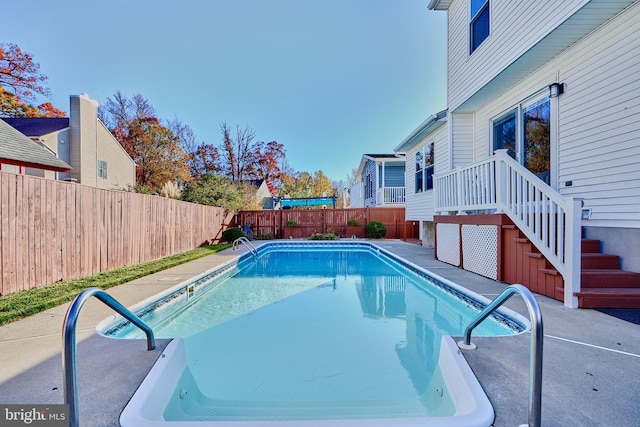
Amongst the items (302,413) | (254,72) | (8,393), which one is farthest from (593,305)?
(254,72)

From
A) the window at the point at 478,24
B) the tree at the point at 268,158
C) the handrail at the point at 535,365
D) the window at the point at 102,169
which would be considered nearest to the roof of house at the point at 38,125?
the window at the point at 102,169

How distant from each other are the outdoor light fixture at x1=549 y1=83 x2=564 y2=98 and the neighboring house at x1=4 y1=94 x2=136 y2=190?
60.4 ft

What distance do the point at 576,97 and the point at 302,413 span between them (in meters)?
6.30

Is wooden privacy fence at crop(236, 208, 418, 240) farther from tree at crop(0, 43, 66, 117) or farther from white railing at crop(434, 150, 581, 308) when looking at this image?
tree at crop(0, 43, 66, 117)

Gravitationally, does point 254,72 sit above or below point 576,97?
above

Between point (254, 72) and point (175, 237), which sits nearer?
point (175, 237)

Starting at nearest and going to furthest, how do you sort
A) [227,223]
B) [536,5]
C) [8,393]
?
[8,393]
[536,5]
[227,223]

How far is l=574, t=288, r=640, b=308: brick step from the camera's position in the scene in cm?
384

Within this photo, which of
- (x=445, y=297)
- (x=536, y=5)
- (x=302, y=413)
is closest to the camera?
(x=302, y=413)

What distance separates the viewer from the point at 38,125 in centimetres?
1541

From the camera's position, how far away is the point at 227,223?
52.4ft

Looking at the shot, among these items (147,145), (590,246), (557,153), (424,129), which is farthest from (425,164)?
(147,145)

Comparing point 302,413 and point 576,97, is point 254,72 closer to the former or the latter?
point 576,97

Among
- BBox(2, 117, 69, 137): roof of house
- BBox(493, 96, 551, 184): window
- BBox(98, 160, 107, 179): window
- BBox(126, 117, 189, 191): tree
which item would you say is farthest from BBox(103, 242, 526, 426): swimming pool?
BBox(126, 117, 189, 191): tree
